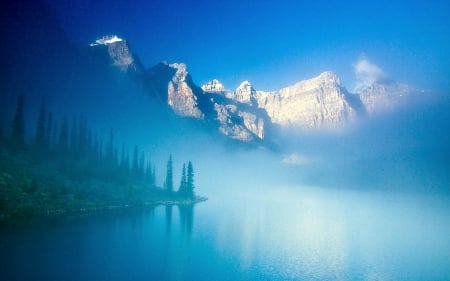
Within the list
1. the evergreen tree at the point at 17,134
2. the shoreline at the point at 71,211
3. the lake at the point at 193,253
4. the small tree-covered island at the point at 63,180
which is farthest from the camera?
the evergreen tree at the point at 17,134

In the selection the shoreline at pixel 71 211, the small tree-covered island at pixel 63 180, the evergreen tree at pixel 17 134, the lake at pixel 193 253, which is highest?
the evergreen tree at pixel 17 134

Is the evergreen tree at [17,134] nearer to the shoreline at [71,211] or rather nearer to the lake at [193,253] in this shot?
the shoreline at [71,211]

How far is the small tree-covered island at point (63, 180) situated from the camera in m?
79.5

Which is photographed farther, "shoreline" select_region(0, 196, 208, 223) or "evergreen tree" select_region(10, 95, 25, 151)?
"evergreen tree" select_region(10, 95, 25, 151)

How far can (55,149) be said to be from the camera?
14112 centimetres

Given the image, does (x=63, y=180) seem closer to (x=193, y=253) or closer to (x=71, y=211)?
(x=71, y=211)

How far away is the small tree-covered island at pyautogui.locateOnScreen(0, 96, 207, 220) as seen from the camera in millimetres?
79456

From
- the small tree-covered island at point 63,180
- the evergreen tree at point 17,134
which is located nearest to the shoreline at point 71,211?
the small tree-covered island at point 63,180

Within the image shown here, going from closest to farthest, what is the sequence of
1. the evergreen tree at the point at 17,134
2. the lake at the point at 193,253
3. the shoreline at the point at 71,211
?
the lake at the point at 193,253 < the shoreline at the point at 71,211 < the evergreen tree at the point at 17,134

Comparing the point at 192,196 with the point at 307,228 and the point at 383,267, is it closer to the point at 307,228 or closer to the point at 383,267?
the point at 307,228

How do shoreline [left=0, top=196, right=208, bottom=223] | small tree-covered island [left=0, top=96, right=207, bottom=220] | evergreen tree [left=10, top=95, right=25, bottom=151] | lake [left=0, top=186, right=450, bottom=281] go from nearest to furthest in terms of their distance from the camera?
lake [left=0, top=186, right=450, bottom=281]
shoreline [left=0, top=196, right=208, bottom=223]
small tree-covered island [left=0, top=96, right=207, bottom=220]
evergreen tree [left=10, top=95, right=25, bottom=151]

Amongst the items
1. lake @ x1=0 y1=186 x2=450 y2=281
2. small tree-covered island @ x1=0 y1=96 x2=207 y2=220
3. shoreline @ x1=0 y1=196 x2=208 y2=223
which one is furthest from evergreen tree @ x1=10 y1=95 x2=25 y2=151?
lake @ x1=0 y1=186 x2=450 y2=281

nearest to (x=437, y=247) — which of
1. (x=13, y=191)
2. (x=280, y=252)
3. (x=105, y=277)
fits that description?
(x=280, y=252)

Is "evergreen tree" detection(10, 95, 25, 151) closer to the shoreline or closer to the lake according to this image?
the shoreline
